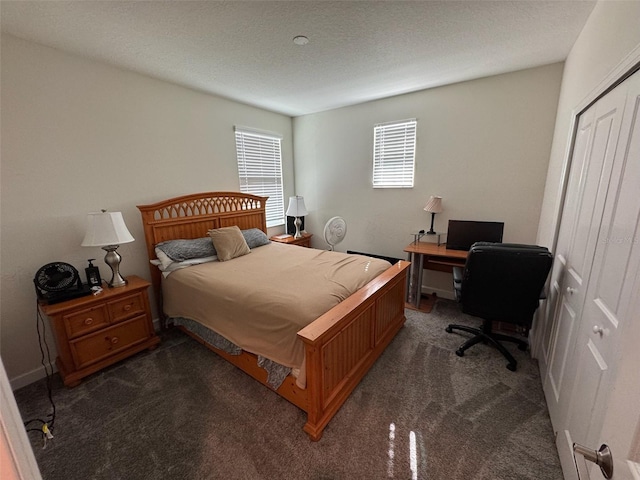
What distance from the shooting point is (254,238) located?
11.1 ft

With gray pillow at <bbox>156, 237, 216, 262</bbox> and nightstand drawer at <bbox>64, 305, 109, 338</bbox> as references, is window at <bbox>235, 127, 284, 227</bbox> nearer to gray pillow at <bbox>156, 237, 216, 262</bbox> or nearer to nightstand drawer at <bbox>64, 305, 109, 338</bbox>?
gray pillow at <bbox>156, 237, 216, 262</bbox>

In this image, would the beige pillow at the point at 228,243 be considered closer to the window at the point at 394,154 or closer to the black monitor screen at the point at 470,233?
the window at the point at 394,154

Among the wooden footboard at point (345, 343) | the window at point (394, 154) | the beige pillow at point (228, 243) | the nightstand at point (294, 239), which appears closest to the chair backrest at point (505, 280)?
the wooden footboard at point (345, 343)

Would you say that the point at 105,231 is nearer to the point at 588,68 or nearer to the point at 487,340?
the point at 487,340

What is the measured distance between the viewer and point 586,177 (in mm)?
1607

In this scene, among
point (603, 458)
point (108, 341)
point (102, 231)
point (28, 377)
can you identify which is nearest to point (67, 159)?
point (102, 231)

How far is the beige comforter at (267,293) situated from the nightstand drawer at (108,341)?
298mm

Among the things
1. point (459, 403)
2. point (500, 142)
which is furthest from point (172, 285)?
point (500, 142)

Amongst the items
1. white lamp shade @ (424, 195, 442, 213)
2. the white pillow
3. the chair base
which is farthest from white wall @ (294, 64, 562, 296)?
the white pillow

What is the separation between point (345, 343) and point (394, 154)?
2.70 m

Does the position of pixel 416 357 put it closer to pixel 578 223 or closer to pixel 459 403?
pixel 459 403

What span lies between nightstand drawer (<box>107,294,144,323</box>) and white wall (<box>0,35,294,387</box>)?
47cm

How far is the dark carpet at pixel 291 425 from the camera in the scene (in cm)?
143

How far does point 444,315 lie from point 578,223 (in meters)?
1.69
